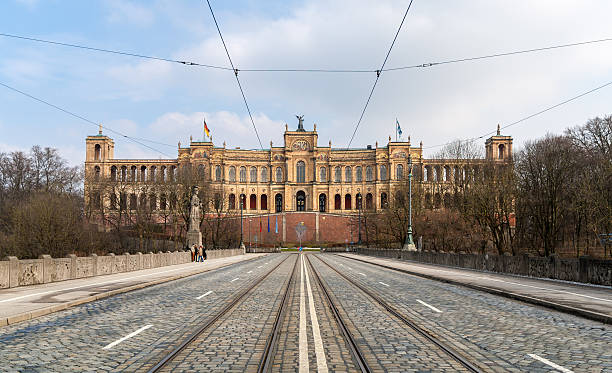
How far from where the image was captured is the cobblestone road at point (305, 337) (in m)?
6.69

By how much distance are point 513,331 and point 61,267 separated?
16744 mm

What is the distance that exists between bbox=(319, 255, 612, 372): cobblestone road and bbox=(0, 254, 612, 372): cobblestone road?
0.02m

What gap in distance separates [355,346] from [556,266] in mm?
15711

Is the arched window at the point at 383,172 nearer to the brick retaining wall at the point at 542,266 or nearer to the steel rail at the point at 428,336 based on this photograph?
the brick retaining wall at the point at 542,266

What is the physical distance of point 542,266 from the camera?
21.3 meters

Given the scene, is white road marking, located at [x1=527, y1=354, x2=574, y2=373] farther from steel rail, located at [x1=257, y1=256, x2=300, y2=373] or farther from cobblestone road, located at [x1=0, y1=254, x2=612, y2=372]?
steel rail, located at [x1=257, y1=256, x2=300, y2=373]

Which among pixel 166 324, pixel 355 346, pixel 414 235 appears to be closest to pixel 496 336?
pixel 355 346

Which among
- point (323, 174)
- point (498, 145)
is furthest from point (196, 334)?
point (323, 174)

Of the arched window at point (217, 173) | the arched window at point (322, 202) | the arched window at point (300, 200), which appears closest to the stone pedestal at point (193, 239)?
the arched window at point (217, 173)

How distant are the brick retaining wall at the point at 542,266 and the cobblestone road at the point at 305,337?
631 cm

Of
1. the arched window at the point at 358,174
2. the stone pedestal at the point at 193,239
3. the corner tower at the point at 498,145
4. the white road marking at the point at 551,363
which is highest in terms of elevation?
the corner tower at the point at 498,145

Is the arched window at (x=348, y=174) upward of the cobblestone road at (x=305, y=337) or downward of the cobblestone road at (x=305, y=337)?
upward

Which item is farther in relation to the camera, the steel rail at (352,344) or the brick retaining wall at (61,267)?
the brick retaining wall at (61,267)

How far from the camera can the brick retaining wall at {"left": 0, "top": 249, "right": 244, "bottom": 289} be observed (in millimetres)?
16327
